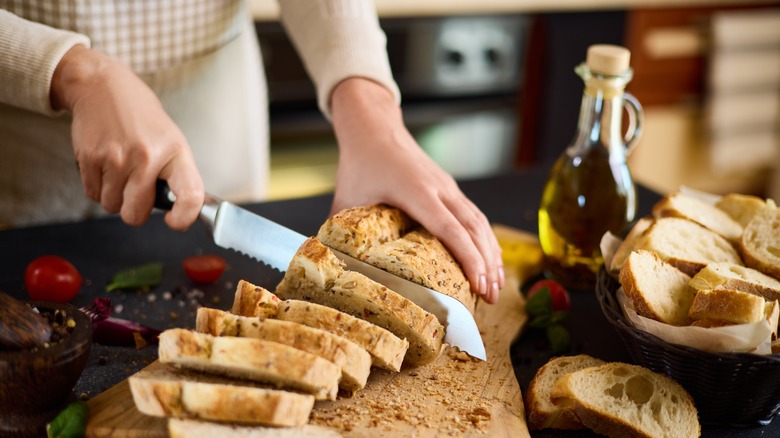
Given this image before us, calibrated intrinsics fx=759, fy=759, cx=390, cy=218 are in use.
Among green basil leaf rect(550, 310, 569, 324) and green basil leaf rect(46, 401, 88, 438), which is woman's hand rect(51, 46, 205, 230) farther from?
green basil leaf rect(550, 310, 569, 324)

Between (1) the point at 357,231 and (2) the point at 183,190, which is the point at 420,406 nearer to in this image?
(1) the point at 357,231

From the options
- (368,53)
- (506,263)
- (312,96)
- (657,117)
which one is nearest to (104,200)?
(368,53)

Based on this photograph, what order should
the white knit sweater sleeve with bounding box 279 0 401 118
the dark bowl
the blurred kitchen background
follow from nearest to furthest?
the dark bowl, the white knit sweater sleeve with bounding box 279 0 401 118, the blurred kitchen background

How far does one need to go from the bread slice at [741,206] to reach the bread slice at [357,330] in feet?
2.79

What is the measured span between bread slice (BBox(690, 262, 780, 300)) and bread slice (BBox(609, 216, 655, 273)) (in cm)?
15

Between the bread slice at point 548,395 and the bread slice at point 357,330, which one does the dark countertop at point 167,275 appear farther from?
the bread slice at point 357,330

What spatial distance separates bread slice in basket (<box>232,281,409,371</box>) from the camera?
3.94 feet

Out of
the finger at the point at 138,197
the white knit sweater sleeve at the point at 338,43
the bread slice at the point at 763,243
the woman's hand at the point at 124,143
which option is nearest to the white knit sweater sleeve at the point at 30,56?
the woman's hand at the point at 124,143

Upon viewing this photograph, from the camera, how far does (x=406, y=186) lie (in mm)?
1512

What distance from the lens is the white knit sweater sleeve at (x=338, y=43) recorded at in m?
1.81

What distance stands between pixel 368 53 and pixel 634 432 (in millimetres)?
1081

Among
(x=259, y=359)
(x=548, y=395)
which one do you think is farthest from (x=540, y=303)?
(x=259, y=359)

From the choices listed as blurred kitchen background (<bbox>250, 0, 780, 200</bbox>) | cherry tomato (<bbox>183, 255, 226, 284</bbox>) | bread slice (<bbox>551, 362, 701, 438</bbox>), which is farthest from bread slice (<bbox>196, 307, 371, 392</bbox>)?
blurred kitchen background (<bbox>250, 0, 780, 200</bbox>)

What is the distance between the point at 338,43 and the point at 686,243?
0.92 m
